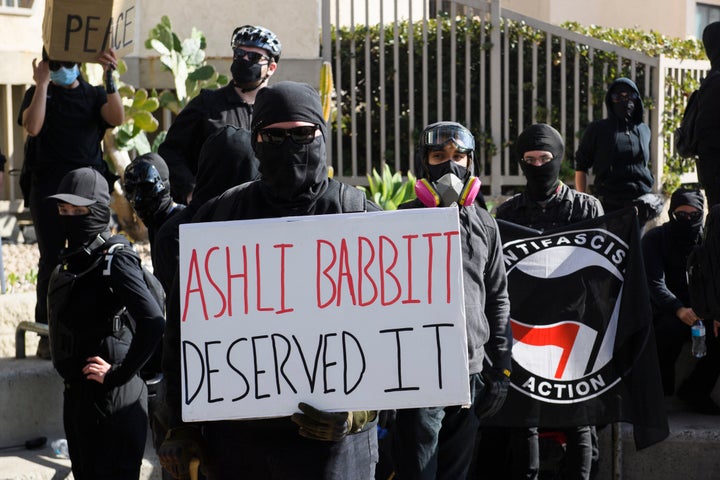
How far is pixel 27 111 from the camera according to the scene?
679 cm

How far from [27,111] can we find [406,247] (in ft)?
13.2

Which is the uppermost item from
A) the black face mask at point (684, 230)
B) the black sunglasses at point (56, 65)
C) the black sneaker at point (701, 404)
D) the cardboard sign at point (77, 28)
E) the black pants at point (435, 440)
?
the cardboard sign at point (77, 28)

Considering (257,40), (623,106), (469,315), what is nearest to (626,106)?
(623,106)

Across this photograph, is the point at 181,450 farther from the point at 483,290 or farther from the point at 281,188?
the point at 483,290

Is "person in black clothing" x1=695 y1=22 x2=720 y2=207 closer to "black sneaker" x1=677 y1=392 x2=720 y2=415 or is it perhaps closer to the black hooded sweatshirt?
"black sneaker" x1=677 y1=392 x2=720 y2=415

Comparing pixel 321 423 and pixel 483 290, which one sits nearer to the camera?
pixel 321 423

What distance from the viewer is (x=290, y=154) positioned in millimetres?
3404

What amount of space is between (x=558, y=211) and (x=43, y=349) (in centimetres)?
291

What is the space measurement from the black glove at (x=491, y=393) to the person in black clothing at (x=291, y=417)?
1.32m

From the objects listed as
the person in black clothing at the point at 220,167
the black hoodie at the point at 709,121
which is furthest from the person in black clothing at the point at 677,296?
the person in black clothing at the point at 220,167

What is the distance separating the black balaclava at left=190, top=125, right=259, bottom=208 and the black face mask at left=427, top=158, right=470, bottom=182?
32.6 inches

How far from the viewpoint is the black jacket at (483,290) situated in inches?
183

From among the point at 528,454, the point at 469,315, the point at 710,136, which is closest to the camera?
the point at 469,315

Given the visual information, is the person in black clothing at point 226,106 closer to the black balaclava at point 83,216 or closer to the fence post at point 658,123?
the black balaclava at point 83,216
